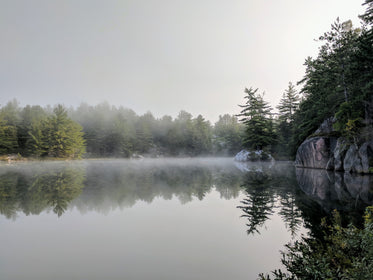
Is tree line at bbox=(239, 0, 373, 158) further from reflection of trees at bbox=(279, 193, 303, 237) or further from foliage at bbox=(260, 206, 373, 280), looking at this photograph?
foliage at bbox=(260, 206, 373, 280)

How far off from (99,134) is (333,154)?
5311cm

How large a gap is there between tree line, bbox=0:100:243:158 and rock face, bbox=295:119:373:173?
1652 inches

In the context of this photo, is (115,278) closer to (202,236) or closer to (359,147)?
(202,236)

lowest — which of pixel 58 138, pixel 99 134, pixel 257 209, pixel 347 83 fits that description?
pixel 257 209

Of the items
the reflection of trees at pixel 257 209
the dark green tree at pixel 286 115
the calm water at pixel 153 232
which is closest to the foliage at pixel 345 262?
the calm water at pixel 153 232

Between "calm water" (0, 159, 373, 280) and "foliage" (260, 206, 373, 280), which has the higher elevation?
"foliage" (260, 206, 373, 280)

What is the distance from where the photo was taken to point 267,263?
3.82 meters

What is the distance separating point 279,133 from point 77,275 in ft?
160

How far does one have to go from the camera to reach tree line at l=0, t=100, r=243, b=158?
43.6 metres

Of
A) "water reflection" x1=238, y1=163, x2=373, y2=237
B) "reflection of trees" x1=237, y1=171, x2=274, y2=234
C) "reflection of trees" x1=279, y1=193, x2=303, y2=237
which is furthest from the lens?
"reflection of trees" x1=237, y1=171, x2=274, y2=234

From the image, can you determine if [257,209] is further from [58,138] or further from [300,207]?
[58,138]

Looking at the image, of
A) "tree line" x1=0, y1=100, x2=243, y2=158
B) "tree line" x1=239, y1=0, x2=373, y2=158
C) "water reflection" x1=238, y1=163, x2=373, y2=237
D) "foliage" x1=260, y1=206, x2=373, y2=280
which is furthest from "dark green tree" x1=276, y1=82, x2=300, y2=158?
"foliage" x1=260, y1=206, x2=373, y2=280

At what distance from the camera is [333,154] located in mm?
21797

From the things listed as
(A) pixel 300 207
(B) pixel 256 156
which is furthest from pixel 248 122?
(A) pixel 300 207
